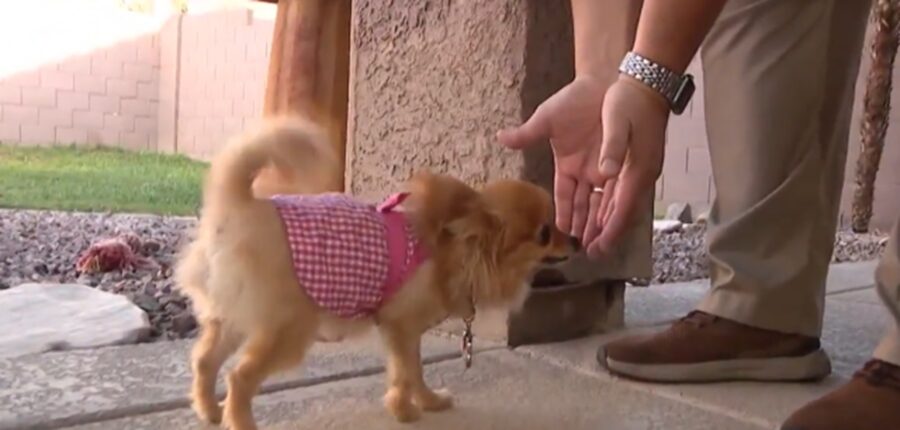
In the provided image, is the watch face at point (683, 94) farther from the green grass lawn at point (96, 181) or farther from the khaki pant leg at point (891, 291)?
the green grass lawn at point (96, 181)

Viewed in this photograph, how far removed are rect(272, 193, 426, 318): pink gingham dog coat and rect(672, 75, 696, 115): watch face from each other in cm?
37

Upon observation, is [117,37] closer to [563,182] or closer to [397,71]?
[397,71]

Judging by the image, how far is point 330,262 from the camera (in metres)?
1.24

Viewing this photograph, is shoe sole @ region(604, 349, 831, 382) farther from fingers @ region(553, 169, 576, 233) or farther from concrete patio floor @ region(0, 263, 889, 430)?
fingers @ region(553, 169, 576, 233)

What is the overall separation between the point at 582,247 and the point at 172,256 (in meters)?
1.81

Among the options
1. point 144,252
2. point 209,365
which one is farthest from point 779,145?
point 144,252

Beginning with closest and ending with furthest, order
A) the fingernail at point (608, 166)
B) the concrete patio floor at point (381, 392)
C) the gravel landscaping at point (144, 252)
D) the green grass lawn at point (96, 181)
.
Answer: the fingernail at point (608, 166) → the concrete patio floor at point (381, 392) → the gravel landscaping at point (144, 252) → the green grass lawn at point (96, 181)

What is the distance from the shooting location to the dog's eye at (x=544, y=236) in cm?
139

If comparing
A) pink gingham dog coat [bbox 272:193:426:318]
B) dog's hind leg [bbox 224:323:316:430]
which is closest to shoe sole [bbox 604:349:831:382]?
pink gingham dog coat [bbox 272:193:426:318]

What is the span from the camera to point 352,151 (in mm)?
2023

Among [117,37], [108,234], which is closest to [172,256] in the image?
[108,234]

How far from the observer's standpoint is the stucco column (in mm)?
1769

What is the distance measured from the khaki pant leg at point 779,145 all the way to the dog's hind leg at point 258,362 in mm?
772

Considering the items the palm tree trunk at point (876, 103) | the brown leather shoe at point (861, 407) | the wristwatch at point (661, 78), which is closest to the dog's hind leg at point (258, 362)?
the wristwatch at point (661, 78)
